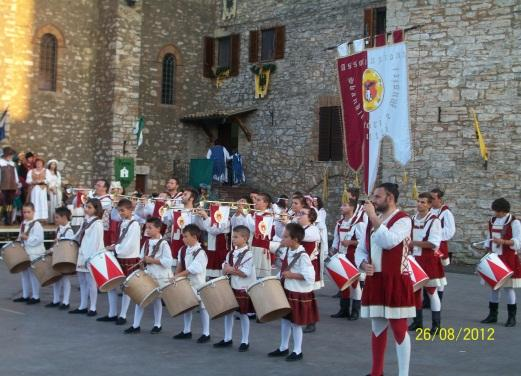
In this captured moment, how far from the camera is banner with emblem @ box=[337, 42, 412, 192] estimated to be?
1086 centimetres

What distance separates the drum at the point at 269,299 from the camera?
7.54 metres

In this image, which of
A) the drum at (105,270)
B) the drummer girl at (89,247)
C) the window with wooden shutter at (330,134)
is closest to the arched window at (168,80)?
the window with wooden shutter at (330,134)

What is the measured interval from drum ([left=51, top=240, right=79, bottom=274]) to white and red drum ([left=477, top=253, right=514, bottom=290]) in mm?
5478

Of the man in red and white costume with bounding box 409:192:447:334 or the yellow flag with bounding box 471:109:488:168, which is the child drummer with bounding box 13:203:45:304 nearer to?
the man in red and white costume with bounding box 409:192:447:334

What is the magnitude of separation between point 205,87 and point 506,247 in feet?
55.9

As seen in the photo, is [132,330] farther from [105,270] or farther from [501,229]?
[501,229]

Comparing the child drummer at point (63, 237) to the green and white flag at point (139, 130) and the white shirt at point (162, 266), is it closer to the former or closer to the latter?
the white shirt at point (162, 266)

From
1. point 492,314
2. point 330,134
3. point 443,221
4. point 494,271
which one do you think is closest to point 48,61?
point 330,134

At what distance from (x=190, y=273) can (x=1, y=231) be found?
993 centimetres

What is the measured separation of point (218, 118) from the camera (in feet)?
80.4

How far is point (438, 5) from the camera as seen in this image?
17.2 metres

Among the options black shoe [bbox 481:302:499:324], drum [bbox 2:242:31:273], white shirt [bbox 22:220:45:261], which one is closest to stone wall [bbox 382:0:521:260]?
black shoe [bbox 481:302:499:324]

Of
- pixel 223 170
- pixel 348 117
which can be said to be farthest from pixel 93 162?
pixel 348 117

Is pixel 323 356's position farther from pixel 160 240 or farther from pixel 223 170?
pixel 223 170
